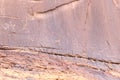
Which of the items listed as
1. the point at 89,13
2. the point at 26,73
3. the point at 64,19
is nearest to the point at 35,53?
the point at 26,73

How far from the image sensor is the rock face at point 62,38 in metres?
3.32

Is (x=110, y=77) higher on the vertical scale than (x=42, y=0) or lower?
lower

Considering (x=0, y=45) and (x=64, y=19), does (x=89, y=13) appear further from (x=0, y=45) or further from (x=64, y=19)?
(x=0, y=45)

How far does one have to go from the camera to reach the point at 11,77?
321cm

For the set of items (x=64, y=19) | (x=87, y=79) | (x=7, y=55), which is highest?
(x=64, y=19)

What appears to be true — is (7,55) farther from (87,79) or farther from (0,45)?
(87,79)

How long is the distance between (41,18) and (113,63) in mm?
806

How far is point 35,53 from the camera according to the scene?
11.0 ft

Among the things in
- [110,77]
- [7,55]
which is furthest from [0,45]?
[110,77]

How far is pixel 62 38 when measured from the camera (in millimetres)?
3396

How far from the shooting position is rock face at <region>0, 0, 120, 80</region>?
10.9 feet

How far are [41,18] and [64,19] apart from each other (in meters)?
0.22

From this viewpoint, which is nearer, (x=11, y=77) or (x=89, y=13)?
(x=11, y=77)

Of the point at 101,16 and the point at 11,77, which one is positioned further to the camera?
the point at 101,16
